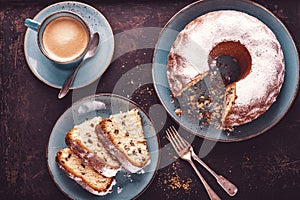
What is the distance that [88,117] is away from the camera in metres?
2.36

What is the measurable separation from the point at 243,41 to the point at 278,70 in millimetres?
232

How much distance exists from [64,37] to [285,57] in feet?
3.86

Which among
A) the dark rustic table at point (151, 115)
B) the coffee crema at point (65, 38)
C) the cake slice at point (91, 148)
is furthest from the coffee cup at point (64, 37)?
the cake slice at point (91, 148)

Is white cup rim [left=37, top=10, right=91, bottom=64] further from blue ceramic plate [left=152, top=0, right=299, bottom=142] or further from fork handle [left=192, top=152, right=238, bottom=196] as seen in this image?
fork handle [left=192, top=152, right=238, bottom=196]

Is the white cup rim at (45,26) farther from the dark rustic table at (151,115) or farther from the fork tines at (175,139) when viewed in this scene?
the fork tines at (175,139)

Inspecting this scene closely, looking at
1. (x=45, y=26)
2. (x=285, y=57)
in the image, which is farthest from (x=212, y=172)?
(x=45, y=26)

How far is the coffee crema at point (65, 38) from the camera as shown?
90.7 inches

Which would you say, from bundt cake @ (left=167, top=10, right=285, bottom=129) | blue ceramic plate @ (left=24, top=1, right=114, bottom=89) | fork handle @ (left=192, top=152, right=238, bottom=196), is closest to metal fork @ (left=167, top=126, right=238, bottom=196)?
fork handle @ (left=192, top=152, right=238, bottom=196)

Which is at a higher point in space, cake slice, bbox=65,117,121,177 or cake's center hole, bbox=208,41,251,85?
cake's center hole, bbox=208,41,251,85

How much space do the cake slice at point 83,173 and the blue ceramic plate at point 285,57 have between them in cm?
51

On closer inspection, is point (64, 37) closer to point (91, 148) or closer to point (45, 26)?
point (45, 26)

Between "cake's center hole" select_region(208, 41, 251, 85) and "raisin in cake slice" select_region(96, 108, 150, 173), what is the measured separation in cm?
51

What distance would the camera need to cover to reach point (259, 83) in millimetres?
2211

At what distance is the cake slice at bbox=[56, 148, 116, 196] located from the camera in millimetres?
2275
